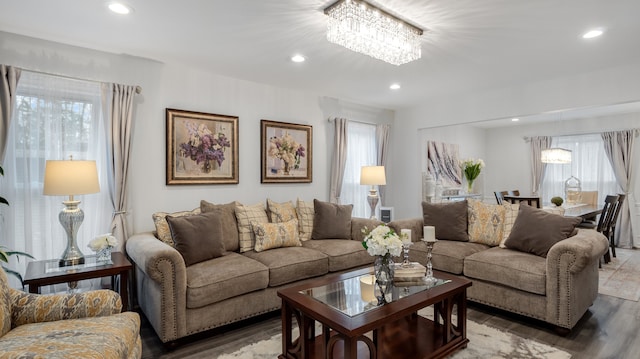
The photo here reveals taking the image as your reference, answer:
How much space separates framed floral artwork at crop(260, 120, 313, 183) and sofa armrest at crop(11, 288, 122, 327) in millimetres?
2471

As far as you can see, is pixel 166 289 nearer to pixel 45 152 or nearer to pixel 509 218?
pixel 45 152

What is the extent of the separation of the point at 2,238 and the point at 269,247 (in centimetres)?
219

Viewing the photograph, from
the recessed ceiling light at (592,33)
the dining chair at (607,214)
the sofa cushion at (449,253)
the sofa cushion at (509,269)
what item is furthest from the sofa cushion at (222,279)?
the dining chair at (607,214)

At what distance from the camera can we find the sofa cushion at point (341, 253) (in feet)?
11.1

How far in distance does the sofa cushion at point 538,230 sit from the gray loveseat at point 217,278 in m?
1.57

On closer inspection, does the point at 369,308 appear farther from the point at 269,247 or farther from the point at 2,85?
the point at 2,85

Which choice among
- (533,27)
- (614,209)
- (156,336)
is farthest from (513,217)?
(156,336)

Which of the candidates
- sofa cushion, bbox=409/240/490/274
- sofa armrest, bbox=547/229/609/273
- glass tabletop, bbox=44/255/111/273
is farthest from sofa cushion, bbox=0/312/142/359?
sofa armrest, bbox=547/229/609/273

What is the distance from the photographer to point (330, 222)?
3.95 metres

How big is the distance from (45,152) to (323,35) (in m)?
2.59

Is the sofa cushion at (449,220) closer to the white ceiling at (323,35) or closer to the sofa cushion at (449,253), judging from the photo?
the sofa cushion at (449,253)

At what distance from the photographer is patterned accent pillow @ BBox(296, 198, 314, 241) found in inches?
154

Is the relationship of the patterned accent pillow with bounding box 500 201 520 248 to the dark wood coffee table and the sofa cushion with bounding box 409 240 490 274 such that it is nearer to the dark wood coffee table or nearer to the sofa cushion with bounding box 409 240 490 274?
the sofa cushion with bounding box 409 240 490 274

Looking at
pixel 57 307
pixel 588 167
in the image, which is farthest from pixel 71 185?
pixel 588 167
